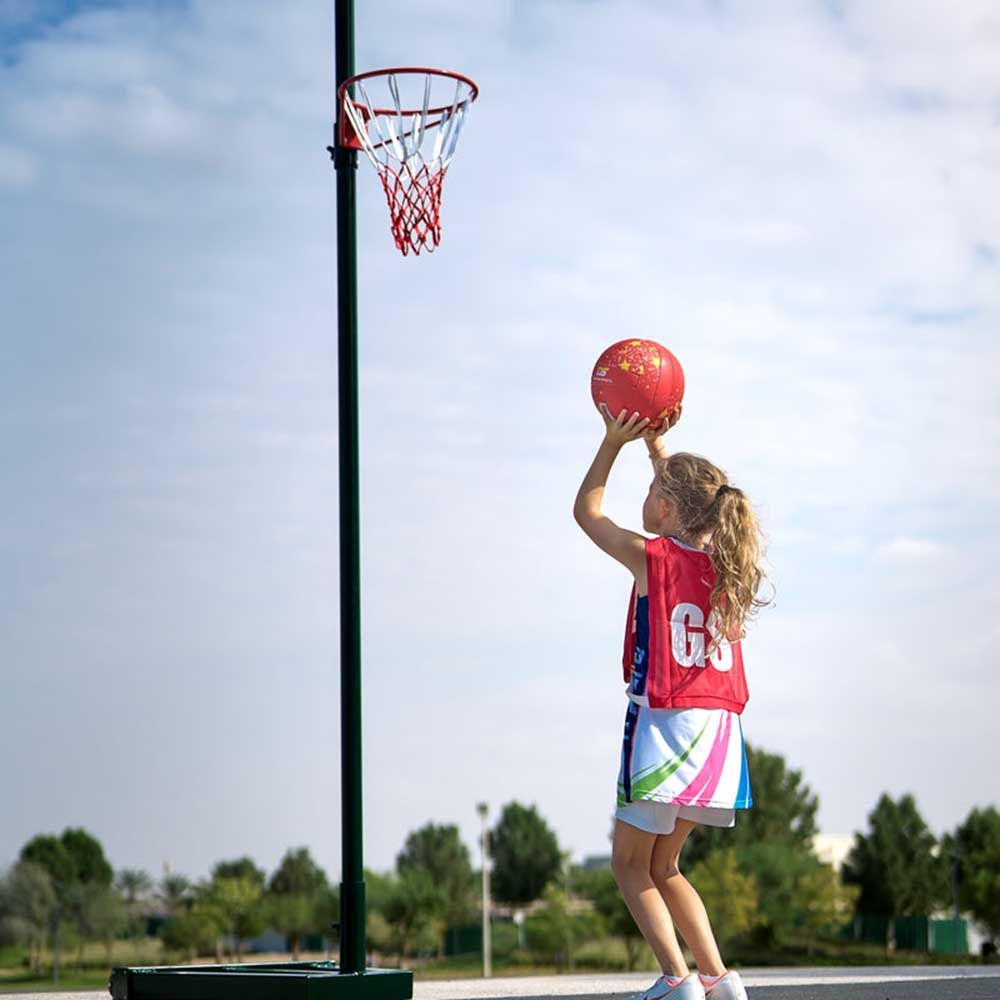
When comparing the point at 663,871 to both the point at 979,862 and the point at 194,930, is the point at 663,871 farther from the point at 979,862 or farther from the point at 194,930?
the point at 979,862

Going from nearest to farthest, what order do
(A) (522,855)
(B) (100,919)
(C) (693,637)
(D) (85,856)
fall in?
(C) (693,637)
(B) (100,919)
(A) (522,855)
(D) (85,856)

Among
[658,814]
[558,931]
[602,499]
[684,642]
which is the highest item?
[602,499]

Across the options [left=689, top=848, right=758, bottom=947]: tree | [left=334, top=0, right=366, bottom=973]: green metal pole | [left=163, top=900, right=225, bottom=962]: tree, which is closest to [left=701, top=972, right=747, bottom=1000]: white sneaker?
[left=334, top=0, right=366, bottom=973]: green metal pole

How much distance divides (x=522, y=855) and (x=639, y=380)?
2763 inches

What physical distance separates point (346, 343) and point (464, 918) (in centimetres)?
6295

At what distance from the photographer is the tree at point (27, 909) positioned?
54.9 m

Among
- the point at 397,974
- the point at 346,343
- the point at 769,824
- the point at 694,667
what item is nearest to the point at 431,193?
the point at 346,343

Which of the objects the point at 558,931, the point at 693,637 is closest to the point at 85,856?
the point at 558,931

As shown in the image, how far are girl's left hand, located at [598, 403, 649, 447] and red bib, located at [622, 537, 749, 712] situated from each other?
464 millimetres

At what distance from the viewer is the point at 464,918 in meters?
A: 65.9

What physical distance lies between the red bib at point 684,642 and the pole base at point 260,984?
163 centimetres

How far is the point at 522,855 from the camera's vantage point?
73.2m

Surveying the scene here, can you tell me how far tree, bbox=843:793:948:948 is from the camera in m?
57.3

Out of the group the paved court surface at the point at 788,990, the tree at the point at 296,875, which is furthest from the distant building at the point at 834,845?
the paved court surface at the point at 788,990
